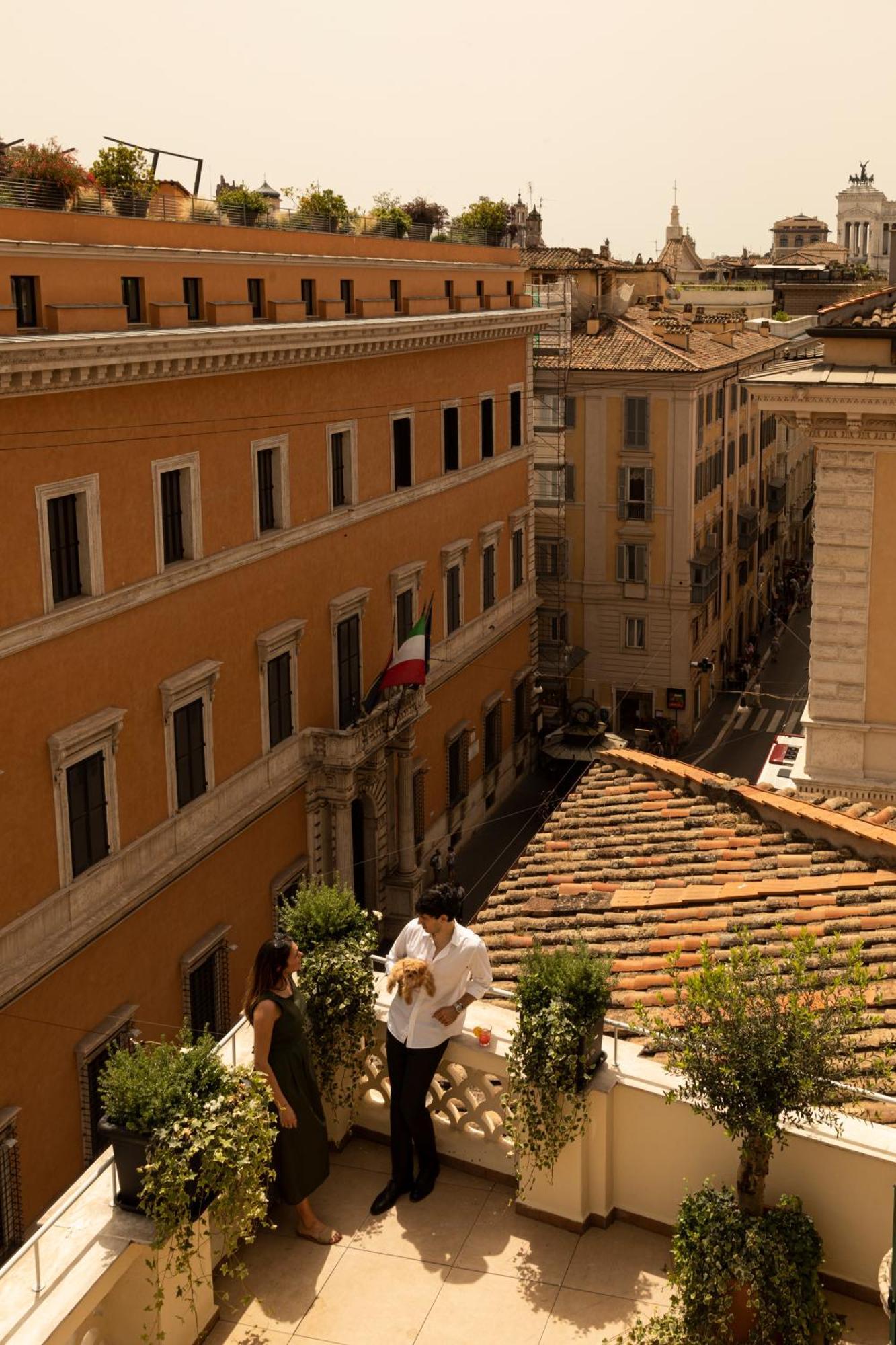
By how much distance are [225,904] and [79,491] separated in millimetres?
8131

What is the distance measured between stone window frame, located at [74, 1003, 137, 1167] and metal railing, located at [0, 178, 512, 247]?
11560mm

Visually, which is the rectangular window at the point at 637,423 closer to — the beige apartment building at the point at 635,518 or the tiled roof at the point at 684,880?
the beige apartment building at the point at 635,518

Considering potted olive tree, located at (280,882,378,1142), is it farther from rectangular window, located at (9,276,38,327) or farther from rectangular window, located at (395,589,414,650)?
rectangular window, located at (395,589,414,650)

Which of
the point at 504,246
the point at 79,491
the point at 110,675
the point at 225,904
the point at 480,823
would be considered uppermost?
the point at 504,246

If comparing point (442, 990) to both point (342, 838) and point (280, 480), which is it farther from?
point (342, 838)

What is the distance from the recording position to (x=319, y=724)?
29312 mm

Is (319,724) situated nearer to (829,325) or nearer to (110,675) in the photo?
(110,675)

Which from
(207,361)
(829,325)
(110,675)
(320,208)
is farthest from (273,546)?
(829,325)

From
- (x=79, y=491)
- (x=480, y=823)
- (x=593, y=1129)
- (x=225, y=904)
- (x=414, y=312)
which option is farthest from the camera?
(x=480, y=823)

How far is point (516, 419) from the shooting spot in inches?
1631

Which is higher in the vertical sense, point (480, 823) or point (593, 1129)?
point (593, 1129)

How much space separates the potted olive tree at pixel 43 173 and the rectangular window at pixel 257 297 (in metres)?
5.12

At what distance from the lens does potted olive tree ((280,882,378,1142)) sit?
28.0 ft

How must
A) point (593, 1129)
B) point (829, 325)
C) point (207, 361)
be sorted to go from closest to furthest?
1. point (593, 1129)
2. point (829, 325)
3. point (207, 361)
